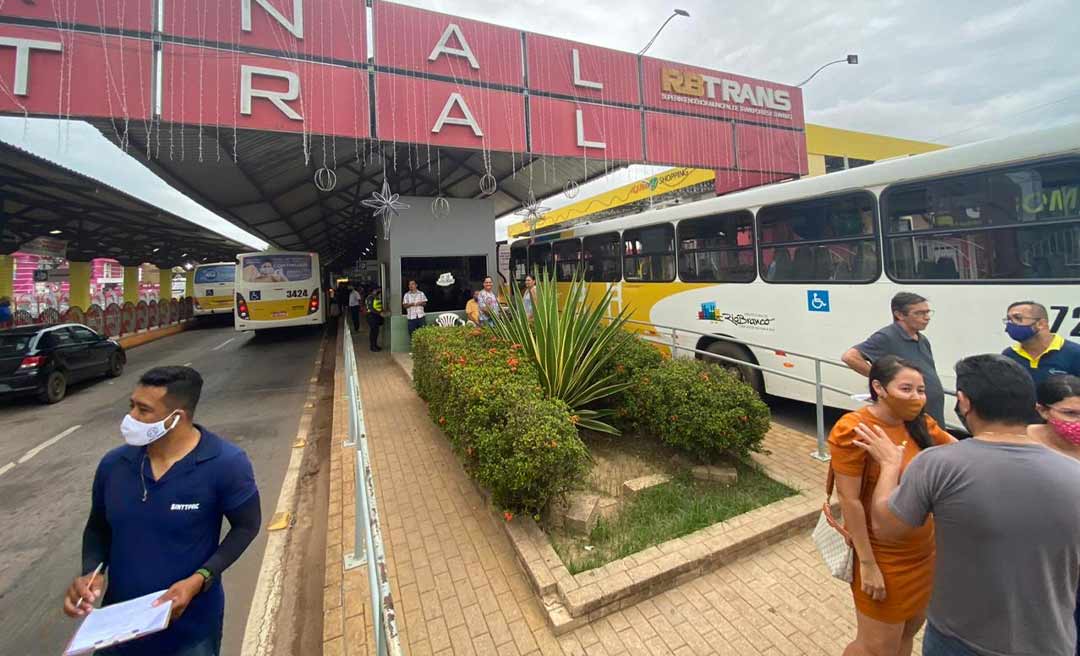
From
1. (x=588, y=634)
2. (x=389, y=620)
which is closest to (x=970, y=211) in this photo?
(x=588, y=634)

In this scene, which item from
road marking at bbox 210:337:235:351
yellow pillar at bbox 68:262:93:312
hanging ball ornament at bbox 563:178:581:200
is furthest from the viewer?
yellow pillar at bbox 68:262:93:312

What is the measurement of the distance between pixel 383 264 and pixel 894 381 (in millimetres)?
12817

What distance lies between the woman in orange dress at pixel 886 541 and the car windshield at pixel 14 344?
38.8ft

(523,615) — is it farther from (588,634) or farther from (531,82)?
(531,82)

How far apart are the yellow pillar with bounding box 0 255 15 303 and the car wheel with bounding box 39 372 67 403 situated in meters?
9.35

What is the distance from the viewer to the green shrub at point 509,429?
298 centimetres

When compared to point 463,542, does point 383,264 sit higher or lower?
higher

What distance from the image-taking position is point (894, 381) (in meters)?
1.72

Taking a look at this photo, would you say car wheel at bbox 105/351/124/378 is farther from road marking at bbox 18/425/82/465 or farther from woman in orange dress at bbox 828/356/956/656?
woman in orange dress at bbox 828/356/956/656

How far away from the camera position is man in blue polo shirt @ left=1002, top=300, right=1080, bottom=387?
9.00 ft

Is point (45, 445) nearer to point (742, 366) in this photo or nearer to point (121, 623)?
point (121, 623)

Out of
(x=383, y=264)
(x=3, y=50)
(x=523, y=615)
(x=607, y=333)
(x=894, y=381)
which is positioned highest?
(x=3, y=50)

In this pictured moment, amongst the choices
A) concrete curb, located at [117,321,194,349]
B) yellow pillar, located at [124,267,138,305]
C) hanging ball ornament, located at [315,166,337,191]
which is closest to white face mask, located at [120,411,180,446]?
hanging ball ornament, located at [315,166,337,191]

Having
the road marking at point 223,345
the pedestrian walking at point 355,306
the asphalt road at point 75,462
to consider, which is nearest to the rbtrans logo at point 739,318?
the asphalt road at point 75,462
